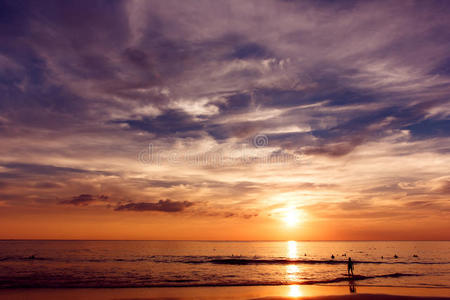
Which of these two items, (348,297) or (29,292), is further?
(29,292)

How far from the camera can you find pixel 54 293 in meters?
29.2

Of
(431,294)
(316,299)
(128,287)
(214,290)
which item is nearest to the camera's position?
(316,299)

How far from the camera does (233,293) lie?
29031mm

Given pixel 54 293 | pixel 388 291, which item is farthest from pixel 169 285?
pixel 388 291

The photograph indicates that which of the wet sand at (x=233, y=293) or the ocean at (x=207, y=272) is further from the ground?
the wet sand at (x=233, y=293)

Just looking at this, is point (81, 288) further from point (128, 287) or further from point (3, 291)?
point (3, 291)

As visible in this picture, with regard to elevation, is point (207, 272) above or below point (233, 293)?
below

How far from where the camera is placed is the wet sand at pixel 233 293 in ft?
87.6

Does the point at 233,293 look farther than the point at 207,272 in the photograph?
No

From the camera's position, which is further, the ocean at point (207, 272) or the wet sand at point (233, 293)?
the ocean at point (207, 272)

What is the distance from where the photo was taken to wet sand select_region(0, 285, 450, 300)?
87.6 feet

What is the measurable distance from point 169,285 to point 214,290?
612 cm

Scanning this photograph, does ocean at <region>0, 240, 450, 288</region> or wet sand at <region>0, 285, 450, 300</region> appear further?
ocean at <region>0, 240, 450, 288</region>

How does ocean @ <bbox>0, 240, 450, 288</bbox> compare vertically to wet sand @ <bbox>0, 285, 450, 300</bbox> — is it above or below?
below
